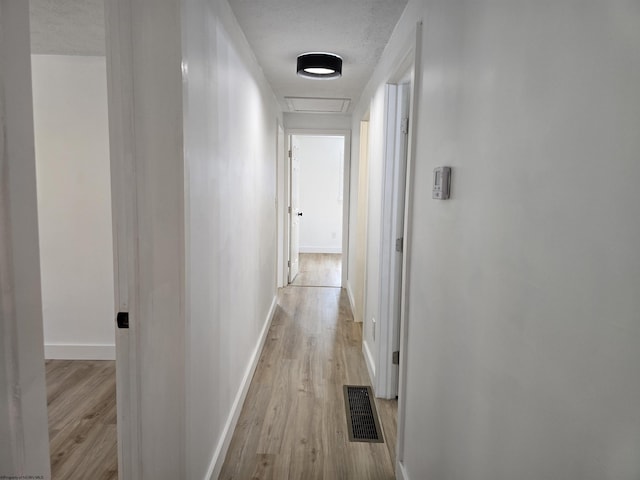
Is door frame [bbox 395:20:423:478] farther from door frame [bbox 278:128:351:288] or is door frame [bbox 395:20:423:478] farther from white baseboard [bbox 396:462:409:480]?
door frame [bbox 278:128:351:288]

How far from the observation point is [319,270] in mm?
6992

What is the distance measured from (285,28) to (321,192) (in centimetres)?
626

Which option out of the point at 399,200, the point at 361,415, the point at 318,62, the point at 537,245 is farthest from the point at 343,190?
the point at 537,245

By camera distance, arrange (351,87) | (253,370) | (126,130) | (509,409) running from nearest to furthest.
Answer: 1. (509,409)
2. (126,130)
3. (253,370)
4. (351,87)

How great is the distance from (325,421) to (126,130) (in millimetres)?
1940

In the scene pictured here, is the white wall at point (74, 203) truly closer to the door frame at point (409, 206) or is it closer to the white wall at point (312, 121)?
the door frame at point (409, 206)

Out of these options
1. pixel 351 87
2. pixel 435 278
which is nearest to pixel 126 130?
pixel 435 278

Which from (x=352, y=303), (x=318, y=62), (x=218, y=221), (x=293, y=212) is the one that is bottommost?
(x=352, y=303)

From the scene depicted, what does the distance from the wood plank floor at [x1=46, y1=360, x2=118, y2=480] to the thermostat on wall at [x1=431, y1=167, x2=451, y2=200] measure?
192cm

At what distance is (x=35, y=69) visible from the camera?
3.03 meters

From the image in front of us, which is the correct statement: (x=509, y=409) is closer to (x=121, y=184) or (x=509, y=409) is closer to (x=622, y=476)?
(x=622, y=476)

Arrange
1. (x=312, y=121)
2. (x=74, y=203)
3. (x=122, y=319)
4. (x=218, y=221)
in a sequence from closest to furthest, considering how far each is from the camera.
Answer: (x=122, y=319) < (x=218, y=221) < (x=74, y=203) < (x=312, y=121)

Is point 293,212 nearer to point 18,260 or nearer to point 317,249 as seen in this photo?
point 317,249

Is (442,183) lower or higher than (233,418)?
higher
